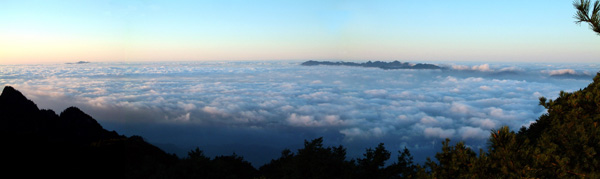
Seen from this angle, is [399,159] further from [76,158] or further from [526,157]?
[76,158]

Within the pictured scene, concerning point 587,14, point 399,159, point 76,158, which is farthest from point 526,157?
point 76,158

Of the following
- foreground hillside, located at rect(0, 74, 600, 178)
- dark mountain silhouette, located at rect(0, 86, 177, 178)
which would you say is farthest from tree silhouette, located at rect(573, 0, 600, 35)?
dark mountain silhouette, located at rect(0, 86, 177, 178)

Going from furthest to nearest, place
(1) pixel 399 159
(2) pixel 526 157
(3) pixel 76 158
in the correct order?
(3) pixel 76 158 < (1) pixel 399 159 < (2) pixel 526 157

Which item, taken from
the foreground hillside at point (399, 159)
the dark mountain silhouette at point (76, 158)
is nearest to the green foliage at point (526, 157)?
the foreground hillside at point (399, 159)

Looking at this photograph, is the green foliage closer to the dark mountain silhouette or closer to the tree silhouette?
the tree silhouette

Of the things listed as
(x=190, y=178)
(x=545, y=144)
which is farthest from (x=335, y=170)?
(x=545, y=144)

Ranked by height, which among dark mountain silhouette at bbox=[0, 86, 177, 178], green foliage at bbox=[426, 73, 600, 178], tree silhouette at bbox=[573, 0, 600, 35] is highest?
tree silhouette at bbox=[573, 0, 600, 35]

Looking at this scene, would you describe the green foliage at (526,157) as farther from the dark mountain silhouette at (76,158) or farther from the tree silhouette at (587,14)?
the dark mountain silhouette at (76,158)

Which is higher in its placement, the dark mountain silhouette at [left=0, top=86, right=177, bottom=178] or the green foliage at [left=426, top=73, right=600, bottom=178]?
the green foliage at [left=426, top=73, right=600, bottom=178]
